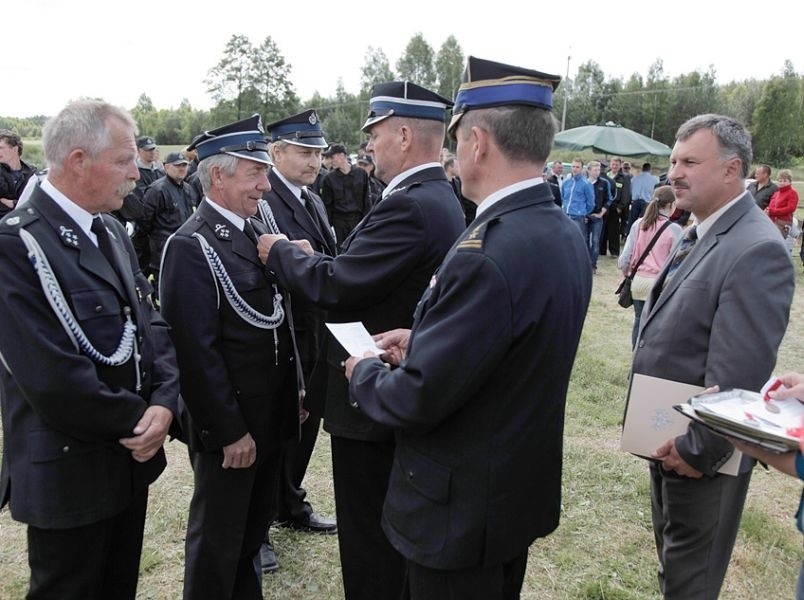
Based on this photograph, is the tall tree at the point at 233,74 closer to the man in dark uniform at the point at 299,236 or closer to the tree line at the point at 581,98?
the tree line at the point at 581,98

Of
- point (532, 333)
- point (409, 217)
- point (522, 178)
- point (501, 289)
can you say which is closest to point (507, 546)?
point (532, 333)

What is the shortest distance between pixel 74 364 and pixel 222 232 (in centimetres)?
89

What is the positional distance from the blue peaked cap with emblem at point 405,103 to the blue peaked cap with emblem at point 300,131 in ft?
4.87

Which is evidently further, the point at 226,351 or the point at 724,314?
the point at 226,351

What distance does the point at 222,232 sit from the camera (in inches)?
104

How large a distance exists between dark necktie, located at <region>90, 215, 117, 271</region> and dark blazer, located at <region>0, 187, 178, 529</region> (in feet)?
0.17

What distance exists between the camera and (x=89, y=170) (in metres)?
2.09

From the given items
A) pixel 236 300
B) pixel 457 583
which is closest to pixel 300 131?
pixel 236 300

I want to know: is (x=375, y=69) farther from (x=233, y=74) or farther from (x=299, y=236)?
(x=299, y=236)

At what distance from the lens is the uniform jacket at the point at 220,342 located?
98.9 inches

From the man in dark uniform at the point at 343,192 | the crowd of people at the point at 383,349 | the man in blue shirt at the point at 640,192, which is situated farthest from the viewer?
the man in blue shirt at the point at 640,192

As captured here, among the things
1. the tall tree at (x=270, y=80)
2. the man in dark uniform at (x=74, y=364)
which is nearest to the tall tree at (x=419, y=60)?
the tall tree at (x=270, y=80)

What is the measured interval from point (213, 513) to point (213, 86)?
2387 inches

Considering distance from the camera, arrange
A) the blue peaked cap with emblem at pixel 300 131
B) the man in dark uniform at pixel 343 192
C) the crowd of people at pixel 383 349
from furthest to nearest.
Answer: the man in dark uniform at pixel 343 192 → the blue peaked cap with emblem at pixel 300 131 → the crowd of people at pixel 383 349
